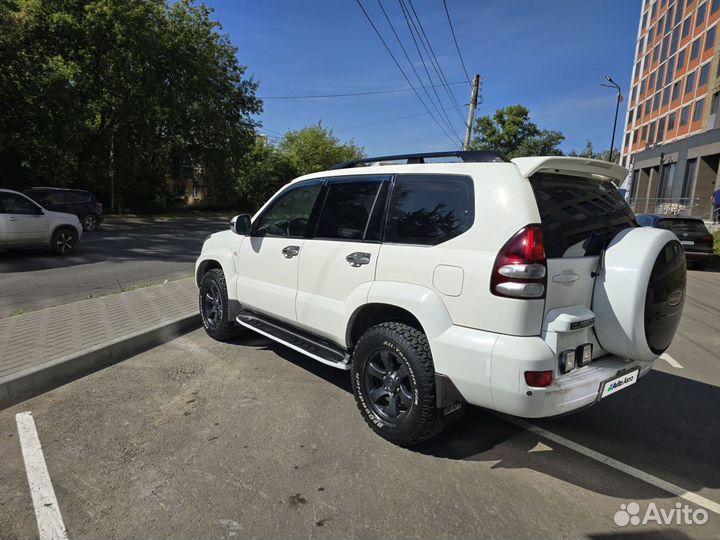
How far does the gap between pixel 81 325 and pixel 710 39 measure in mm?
51451

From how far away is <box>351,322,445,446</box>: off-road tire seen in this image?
293 cm

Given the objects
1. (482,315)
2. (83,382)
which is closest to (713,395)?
(482,315)

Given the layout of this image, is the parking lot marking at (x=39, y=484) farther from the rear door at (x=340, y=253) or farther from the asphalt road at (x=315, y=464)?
the rear door at (x=340, y=253)

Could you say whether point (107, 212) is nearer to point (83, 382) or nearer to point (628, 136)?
point (83, 382)

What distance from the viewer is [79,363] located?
427 centimetres

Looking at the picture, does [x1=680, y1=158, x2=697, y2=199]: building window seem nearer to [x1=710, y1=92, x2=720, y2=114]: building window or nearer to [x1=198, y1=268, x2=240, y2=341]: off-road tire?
[x1=710, y1=92, x2=720, y2=114]: building window

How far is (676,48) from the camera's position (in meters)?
46.0

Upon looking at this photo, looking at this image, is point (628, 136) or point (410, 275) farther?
point (628, 136)

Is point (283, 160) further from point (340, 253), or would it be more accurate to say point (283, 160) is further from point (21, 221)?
point (340, 253)

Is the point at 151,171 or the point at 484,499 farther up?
the point at 151,171

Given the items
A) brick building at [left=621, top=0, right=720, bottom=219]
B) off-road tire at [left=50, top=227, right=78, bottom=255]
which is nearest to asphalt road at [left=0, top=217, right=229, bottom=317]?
off-road tire at [left=50, top=227, right=78, bottom=255]

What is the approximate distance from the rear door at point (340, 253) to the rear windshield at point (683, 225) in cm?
1303

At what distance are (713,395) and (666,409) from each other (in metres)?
0.79

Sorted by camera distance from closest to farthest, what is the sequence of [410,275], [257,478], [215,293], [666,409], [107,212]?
[257,478] → [410,275] → [666,409] → [215,293] → [107,212]
